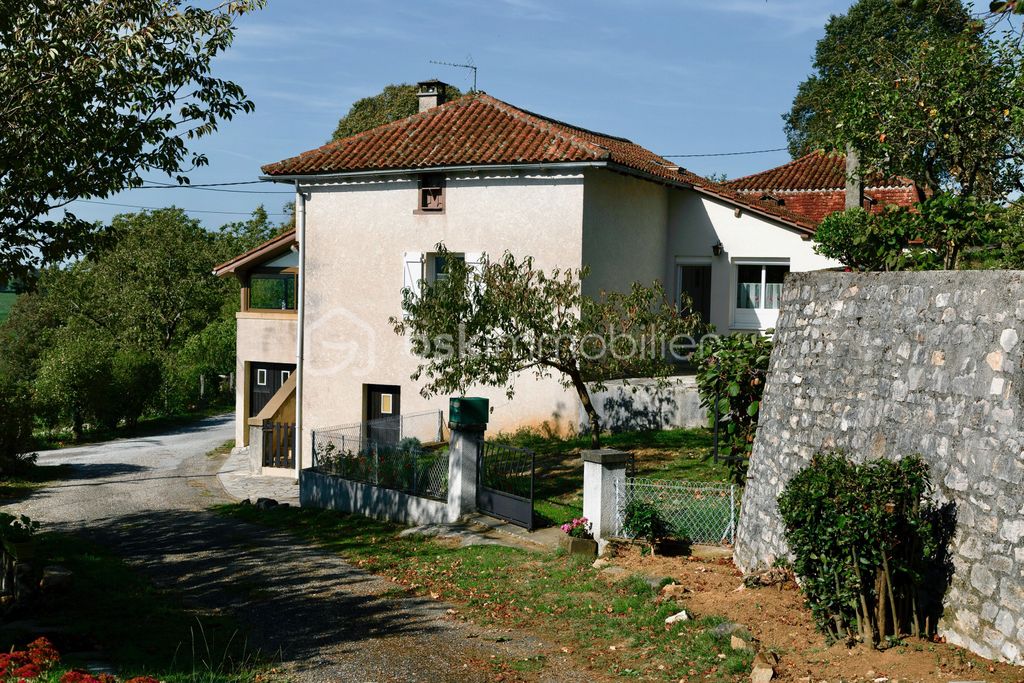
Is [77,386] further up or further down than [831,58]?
further down

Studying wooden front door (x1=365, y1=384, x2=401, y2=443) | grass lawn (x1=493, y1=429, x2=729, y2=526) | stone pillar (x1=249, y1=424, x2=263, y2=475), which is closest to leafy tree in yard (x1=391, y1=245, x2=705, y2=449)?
grass lawn (x1=493, y1=429, x2=729, y2=526)

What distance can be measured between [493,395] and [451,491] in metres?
6.28

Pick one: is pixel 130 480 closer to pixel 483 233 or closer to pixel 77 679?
pixel 483 233

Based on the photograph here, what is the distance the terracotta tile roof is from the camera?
1013 inches

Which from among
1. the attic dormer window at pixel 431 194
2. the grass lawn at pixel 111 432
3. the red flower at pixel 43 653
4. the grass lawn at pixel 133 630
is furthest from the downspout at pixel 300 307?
the red flower at pixel 43 653

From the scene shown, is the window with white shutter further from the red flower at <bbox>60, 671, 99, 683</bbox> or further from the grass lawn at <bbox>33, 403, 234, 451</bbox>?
the red flower at <bbox>60, 671, 99, 683</bbox>

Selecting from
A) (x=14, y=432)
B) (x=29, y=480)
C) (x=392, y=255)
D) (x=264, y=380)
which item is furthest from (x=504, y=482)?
(x=14, y=432)

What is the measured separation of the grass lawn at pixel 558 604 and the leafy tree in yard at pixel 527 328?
354 cm

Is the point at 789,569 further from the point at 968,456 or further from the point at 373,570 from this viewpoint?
the point at 373,570

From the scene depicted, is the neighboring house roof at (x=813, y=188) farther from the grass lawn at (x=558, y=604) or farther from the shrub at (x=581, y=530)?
the grass lawn at (x=558, y=604)

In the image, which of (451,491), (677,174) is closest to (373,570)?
(451,491)

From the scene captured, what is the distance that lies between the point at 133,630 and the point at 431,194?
13.4 meters

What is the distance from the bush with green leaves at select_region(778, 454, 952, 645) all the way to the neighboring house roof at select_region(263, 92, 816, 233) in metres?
12.5

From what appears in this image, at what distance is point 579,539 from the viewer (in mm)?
11578
